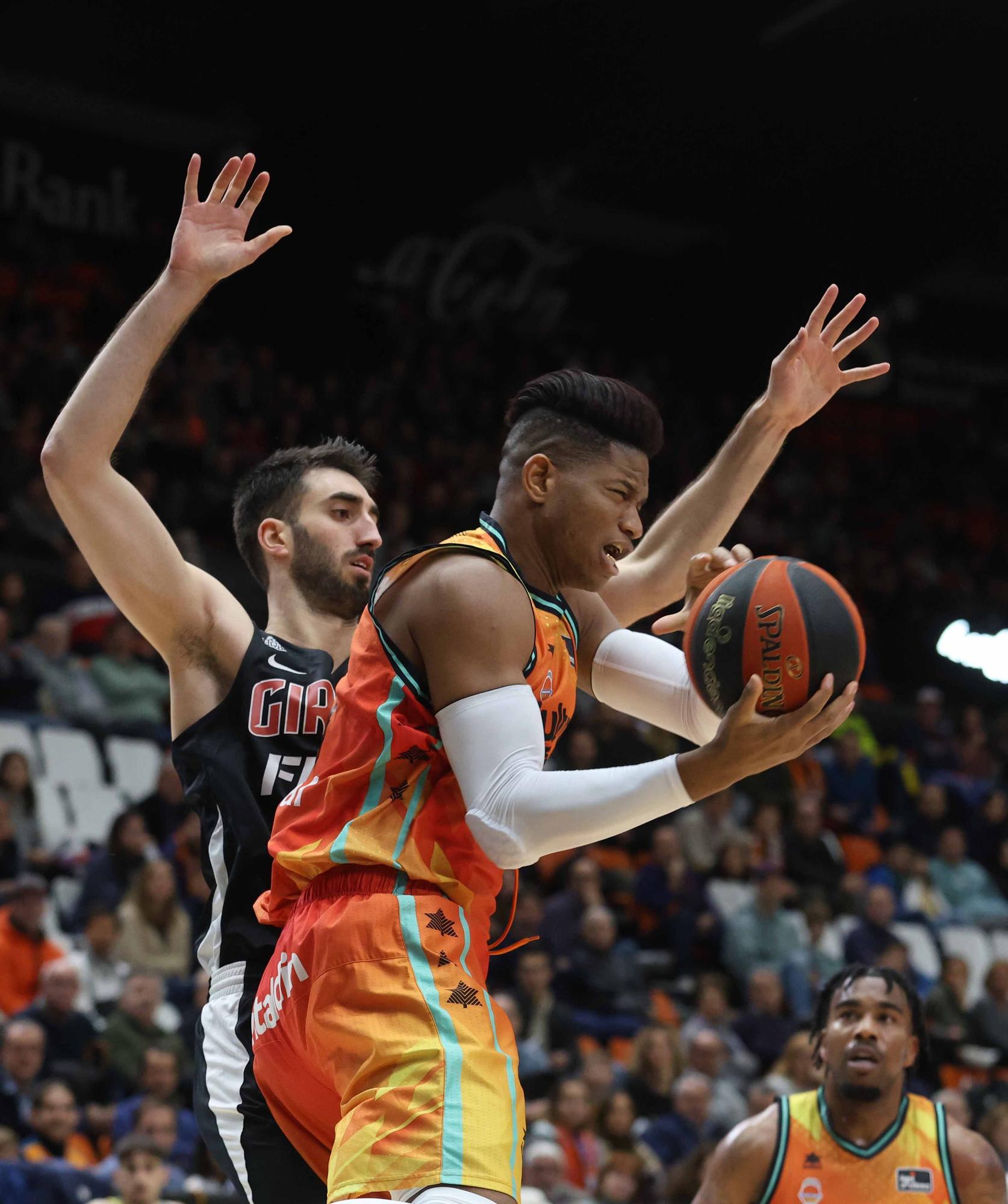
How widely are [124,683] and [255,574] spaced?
21.8ft

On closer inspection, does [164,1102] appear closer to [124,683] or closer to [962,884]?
[124,683]

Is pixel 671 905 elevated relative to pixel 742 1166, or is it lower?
elevated

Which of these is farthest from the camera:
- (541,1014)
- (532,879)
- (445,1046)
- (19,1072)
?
(532,879)

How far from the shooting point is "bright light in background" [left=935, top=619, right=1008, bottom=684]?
16797 millimetres

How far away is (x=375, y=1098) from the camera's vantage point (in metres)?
2.59

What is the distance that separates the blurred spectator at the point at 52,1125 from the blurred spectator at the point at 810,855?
20.7ft

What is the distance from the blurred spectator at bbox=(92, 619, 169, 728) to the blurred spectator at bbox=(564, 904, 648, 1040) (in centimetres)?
301

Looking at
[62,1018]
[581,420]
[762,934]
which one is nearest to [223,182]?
[581,420]

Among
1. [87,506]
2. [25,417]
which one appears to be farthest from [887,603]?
[87,506]

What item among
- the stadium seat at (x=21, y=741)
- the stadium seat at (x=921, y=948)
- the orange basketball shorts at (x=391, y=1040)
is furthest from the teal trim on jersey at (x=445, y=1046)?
the stadium seat at (x=921, y=948)

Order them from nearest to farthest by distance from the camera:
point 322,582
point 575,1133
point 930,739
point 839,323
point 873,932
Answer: point 839,323 < point 322,582 < point 575,1133 < point 873,932 < point 930,739

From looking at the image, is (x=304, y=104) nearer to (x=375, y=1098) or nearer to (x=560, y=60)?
(x=560, y=60)

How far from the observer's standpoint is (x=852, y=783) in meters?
13.6

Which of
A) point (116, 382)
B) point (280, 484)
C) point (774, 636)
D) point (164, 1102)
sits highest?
point (280, 484)
